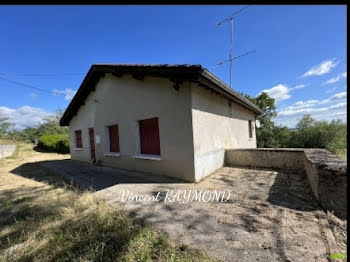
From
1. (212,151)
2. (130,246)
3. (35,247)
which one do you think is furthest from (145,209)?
(212,151)

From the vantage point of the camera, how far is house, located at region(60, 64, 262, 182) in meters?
5.35

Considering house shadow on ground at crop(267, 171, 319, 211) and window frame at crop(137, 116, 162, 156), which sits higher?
window frame at crop(137, 116, 162, 156)

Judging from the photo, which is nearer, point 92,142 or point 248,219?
point 248,219

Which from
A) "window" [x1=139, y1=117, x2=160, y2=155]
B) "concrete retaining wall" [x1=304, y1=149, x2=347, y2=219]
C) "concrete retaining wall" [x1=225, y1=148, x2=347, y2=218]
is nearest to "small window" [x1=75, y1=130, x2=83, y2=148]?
"window" [x1=139, y1=117, x2=160, y2=155]

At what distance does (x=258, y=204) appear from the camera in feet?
12.1

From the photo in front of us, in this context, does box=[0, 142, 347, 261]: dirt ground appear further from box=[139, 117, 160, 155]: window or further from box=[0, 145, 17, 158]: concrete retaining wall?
box=[0, 145, 17, 158]: concrete retaining wall

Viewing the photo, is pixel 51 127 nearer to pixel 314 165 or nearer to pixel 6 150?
pixel 6 150

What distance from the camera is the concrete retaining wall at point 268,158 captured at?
608 centimetres

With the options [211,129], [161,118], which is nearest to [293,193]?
[211,129]

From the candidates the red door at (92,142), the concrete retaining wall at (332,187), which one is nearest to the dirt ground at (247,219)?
the concrete retaining wall at (332,187)

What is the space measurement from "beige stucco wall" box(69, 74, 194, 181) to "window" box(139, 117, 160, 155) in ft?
0.77

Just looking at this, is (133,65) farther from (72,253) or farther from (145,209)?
(72,253)

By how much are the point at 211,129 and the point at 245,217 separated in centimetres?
359

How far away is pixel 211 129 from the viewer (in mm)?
6367
